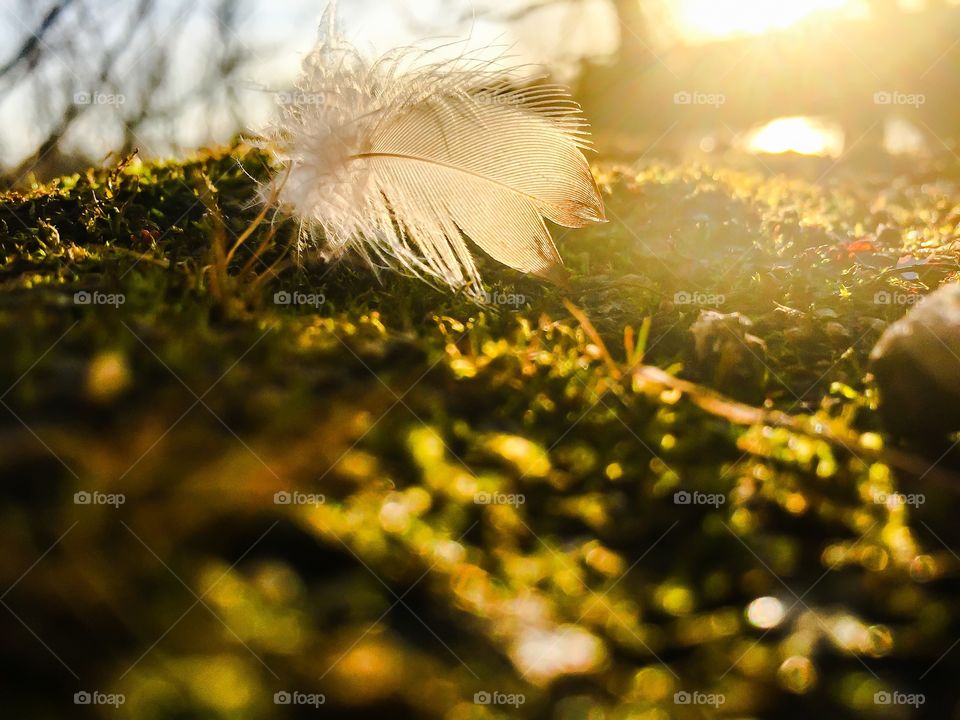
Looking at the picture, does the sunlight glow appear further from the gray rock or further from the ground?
the gray rock

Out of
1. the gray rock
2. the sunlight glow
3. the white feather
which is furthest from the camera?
the sunlight glow

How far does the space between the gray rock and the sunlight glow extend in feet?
30.4

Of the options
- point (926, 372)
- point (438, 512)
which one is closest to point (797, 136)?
point (926, 372)

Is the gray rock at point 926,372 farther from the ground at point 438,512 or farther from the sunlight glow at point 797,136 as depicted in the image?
the sunlight glow at point 797,136

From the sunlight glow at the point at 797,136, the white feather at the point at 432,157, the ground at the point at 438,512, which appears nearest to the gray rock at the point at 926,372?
the ground at the point at 438,512

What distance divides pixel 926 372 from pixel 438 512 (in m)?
1.75

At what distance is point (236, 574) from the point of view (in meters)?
1.62

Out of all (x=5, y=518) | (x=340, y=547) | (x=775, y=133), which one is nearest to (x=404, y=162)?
(x=340, y=547)

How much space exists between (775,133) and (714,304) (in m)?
9.71

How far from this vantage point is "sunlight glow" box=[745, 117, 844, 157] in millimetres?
11523

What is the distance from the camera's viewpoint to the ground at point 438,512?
1472mm

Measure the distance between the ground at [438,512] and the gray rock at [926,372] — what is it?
9 centimetres

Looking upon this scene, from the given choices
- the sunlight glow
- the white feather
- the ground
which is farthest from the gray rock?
the sunlight glow

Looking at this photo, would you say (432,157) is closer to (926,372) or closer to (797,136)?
(926,372)
